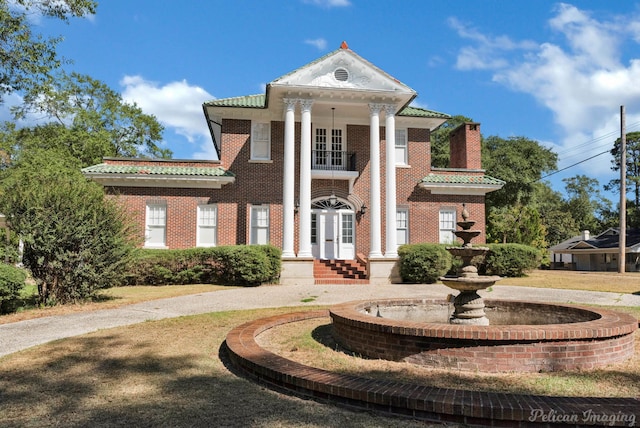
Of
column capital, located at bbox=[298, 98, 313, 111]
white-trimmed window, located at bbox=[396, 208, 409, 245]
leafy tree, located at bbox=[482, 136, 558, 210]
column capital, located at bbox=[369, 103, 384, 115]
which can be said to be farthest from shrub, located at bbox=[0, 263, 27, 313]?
leafy tree, located at bbox=[482, 136, 558, 210]

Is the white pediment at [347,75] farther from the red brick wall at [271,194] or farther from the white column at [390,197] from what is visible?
the red brick wall at [271,194]

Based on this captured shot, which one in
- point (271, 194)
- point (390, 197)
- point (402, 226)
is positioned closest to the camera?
point (390, 197)

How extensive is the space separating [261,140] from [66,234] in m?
12.5

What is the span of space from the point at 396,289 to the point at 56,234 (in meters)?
11.1

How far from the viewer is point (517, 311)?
940 cm

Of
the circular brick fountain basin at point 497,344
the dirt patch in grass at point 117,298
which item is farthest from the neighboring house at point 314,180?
the circular brick fountain basin at point 497,344

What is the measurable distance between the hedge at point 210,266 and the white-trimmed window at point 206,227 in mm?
3186

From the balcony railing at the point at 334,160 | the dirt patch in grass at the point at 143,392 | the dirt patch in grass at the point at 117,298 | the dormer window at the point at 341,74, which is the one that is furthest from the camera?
the balcony railing at the point at 334,160

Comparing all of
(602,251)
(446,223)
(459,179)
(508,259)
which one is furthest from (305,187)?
(602,251)

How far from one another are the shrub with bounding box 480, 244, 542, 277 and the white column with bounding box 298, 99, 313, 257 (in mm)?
8163

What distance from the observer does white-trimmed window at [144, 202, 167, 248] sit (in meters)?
21.7

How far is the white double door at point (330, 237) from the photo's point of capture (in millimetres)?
22859

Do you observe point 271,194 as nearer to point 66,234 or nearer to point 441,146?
point 66,234

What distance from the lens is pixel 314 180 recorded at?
75.2ft
